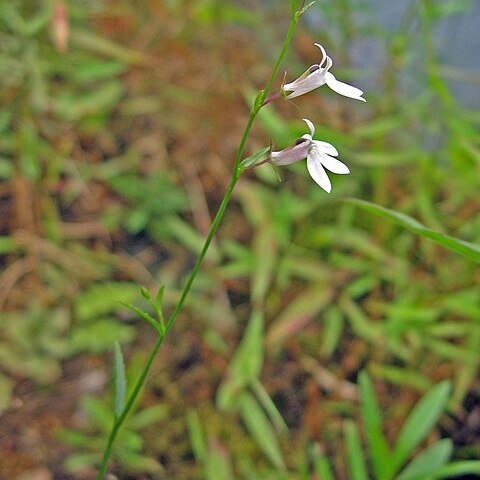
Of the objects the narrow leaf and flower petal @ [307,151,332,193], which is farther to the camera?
the narrow leaf

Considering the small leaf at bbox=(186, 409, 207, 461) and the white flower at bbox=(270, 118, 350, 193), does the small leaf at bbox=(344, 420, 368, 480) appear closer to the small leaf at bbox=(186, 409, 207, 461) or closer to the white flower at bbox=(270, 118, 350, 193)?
the small leaf at bbox=(186, 409, 207, 461)

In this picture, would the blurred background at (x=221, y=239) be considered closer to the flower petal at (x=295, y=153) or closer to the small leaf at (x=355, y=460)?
the small leaf at (x=355, y=460)

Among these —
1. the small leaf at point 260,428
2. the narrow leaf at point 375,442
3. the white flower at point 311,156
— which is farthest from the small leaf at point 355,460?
the white flower at point 311,156

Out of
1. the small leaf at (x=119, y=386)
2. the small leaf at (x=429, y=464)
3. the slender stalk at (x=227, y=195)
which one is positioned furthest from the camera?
the small leaf at (x=429, y=464)

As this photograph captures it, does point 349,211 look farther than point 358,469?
Yes

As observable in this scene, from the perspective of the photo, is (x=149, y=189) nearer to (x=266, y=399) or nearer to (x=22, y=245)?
(x=22, y=245)

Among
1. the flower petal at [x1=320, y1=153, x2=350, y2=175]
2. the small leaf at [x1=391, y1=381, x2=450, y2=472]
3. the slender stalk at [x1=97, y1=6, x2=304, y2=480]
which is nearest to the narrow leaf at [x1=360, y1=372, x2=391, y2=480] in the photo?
the small leaf at [x1=391, y1=381, x2=450, y2=472]

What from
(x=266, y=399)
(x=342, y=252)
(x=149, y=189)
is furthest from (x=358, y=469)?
(x=149, y=189)

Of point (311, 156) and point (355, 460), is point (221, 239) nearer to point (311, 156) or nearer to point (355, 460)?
point (355, 460)
